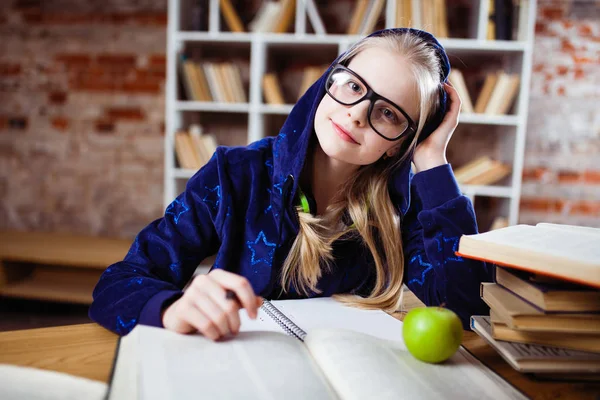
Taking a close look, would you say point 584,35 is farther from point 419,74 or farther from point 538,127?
point 419,74

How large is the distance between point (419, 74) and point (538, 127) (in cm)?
239

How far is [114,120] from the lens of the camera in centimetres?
343

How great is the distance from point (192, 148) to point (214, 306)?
238 centimetres

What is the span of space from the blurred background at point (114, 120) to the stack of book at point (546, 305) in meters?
2.65

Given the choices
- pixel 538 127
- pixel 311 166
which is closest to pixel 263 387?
pixel 311 166

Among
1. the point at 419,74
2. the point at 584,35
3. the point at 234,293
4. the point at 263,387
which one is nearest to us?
the point at 263,387

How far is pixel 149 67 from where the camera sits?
337 cm

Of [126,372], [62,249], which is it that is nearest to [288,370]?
[126,372]

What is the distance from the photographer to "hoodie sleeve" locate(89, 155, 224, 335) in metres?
0.81

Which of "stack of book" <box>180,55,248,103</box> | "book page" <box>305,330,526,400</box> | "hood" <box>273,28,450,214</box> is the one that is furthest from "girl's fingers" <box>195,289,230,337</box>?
"stack of book" <box>180,55,248,103</box>

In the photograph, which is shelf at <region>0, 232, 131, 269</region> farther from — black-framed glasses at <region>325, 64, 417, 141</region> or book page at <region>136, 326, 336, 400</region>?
book page at <region>136, 326, 336, 400</region>

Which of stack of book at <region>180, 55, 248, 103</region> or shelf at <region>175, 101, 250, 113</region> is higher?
stack of book at <region>180, 55, 248, 103</region>

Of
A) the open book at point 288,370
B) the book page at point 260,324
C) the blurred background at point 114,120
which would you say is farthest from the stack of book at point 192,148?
the open book at point 288,370

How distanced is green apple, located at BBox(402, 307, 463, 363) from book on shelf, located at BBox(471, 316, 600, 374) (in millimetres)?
88
